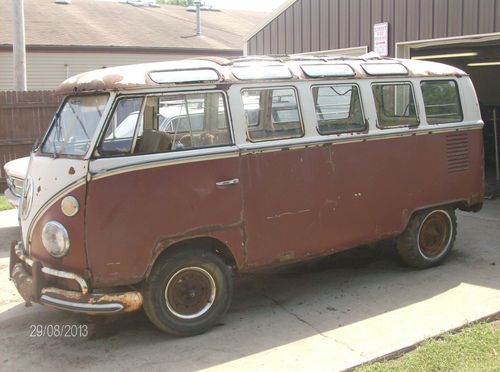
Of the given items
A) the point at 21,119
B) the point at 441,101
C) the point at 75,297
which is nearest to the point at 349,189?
the point at 441,101

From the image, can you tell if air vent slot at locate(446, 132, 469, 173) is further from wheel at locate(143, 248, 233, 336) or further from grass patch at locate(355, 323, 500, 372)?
wheel at locate(143, 248, 233, 336)

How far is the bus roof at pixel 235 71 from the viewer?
436 centimetres

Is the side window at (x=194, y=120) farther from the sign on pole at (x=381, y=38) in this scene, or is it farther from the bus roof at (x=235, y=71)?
the sign on pole at (x=381, y=38)

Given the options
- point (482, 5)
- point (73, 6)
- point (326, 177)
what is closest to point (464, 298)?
point (326, 177)

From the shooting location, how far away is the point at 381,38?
33.6 feet

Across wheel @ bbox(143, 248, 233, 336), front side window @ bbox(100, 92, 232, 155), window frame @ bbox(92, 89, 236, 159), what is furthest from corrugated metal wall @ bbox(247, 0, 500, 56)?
wheel @ bbox(143, 248, 233, 336)

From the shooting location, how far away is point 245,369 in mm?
4113

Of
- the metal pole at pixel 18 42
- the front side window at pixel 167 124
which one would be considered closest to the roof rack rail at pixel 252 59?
the front side window at pixel 167 124

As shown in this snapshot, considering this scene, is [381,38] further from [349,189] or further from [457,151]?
[349,189]

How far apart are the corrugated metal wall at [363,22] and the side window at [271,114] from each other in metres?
4.71

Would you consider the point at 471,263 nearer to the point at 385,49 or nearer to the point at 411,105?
the point at 411,105

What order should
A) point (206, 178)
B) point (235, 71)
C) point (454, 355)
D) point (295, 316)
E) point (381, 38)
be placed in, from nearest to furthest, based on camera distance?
point (454, 355) < point (206, 178) < point (235, 71) < point (295, 316) < point (381, 38)

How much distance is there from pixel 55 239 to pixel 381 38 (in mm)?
7719

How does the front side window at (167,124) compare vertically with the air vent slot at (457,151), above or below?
above
